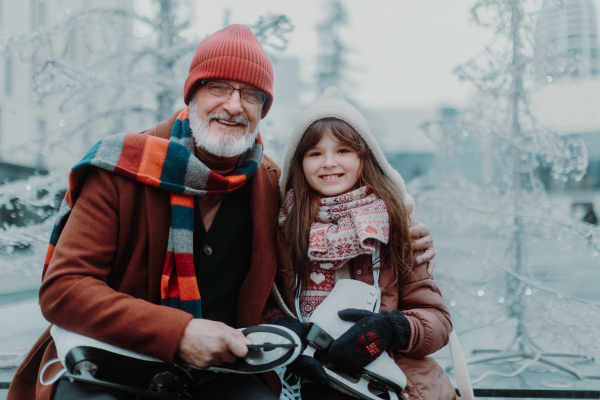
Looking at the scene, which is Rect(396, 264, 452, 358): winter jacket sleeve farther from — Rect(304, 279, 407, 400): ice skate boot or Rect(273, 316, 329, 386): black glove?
Rect(273, 316, 329, 386): black glove

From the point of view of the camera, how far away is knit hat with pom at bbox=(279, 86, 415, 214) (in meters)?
2.07

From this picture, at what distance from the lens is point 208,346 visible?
155 centimetres

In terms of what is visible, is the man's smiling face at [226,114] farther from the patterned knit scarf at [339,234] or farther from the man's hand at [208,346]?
the man's hand at [208,346]

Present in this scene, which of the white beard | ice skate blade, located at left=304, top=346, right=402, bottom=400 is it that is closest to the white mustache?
the white beard

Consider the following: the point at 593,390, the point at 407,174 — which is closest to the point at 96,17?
the point at 593,390

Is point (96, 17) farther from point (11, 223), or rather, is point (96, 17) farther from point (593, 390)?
point (593, 390)

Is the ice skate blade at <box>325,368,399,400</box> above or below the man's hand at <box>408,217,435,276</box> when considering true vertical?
below

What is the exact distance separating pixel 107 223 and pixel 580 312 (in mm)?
3162

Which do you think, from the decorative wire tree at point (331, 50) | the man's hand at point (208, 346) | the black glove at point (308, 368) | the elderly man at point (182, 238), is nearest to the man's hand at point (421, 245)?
the elderly man at point (182, 238)

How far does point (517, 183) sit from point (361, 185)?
178cm

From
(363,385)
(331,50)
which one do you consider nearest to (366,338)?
(363,385)

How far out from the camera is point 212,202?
2.14 metres

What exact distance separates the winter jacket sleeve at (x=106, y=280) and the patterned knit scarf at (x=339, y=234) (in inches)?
26.0

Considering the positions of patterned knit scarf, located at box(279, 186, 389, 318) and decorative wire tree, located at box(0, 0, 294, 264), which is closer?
patterned knit scarf, located at box(279, 186, 389, 318)
